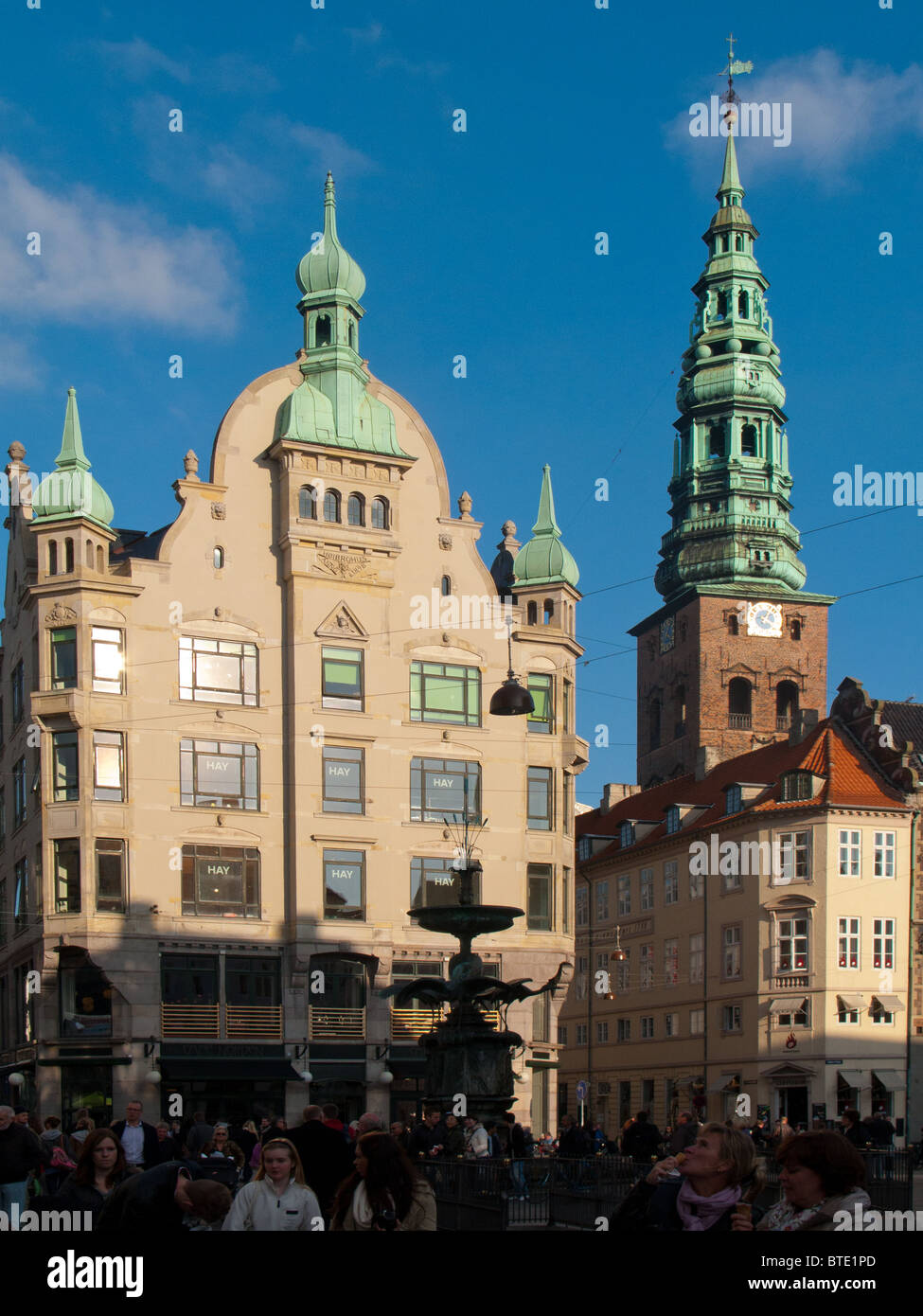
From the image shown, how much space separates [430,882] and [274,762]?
5258 millimetres

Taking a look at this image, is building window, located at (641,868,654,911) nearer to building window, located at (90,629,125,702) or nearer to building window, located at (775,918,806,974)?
building window, located at (775,918,806,974)

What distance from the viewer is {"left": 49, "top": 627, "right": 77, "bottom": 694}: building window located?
46031mm

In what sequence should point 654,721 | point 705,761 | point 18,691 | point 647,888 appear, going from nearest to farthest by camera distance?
point 18,691, point 647,888, point 705,761, point 654,721

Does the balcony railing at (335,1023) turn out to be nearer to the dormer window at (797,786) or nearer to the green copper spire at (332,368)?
the green copper spire at (332,368)

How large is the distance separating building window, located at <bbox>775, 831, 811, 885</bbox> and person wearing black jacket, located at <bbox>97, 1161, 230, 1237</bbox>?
178ft

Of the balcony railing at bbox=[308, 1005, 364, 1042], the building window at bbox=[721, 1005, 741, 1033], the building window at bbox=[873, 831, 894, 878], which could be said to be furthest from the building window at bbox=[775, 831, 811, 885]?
the balcony railing at bbox=[308, 1005, 364, 1042]

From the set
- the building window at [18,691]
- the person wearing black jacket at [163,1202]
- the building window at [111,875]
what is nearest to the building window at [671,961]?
the building window at [18,691]

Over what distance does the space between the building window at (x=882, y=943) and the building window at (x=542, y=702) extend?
17.0 m

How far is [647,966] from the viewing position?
7188cm

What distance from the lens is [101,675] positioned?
1815 inches

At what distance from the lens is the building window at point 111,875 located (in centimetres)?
4491

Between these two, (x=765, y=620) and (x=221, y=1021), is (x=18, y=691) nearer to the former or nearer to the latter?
(x=221, y=1021)

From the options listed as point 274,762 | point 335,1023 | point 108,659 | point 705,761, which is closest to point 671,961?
point 705,761
